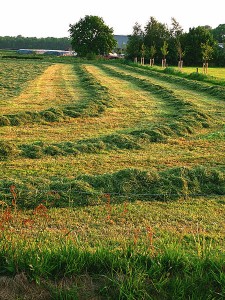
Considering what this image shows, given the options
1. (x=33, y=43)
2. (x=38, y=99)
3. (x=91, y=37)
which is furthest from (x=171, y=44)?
(x=33, y=43)

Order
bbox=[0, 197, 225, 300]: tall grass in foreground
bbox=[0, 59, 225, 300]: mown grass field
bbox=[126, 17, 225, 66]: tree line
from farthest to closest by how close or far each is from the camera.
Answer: bbox=[126, 17, 225, 66]: tree line
bbox=[0, 59, 225, 300]: mown grass field
bbox=[0, 197, 225, 300]: tall grass in foreground

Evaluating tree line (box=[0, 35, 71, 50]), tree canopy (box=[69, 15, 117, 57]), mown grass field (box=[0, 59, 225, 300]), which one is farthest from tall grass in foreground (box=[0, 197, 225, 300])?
tree line (box=[0, 35, 71, 50])

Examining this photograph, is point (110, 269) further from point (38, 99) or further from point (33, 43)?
point (33, 43)

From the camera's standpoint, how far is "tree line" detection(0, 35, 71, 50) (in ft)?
497

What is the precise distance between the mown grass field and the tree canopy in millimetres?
72595

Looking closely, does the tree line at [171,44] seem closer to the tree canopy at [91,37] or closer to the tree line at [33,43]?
the tree canopy at [91,37]

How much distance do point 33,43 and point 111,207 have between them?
161137 millimetres

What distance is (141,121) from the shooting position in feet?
42.3

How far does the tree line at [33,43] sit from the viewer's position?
5960 inches

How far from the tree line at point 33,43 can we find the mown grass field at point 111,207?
14807cm

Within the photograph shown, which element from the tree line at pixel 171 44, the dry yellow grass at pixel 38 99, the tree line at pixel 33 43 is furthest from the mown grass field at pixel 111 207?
the tree line at pixel 33 43

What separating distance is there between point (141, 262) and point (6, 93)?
16.6 metres

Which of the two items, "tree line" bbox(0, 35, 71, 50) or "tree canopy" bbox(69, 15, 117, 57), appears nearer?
"tree canopy" bbox(69, 15, 117, 57)

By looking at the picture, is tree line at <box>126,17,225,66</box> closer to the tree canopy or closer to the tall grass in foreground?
the tree canopy
